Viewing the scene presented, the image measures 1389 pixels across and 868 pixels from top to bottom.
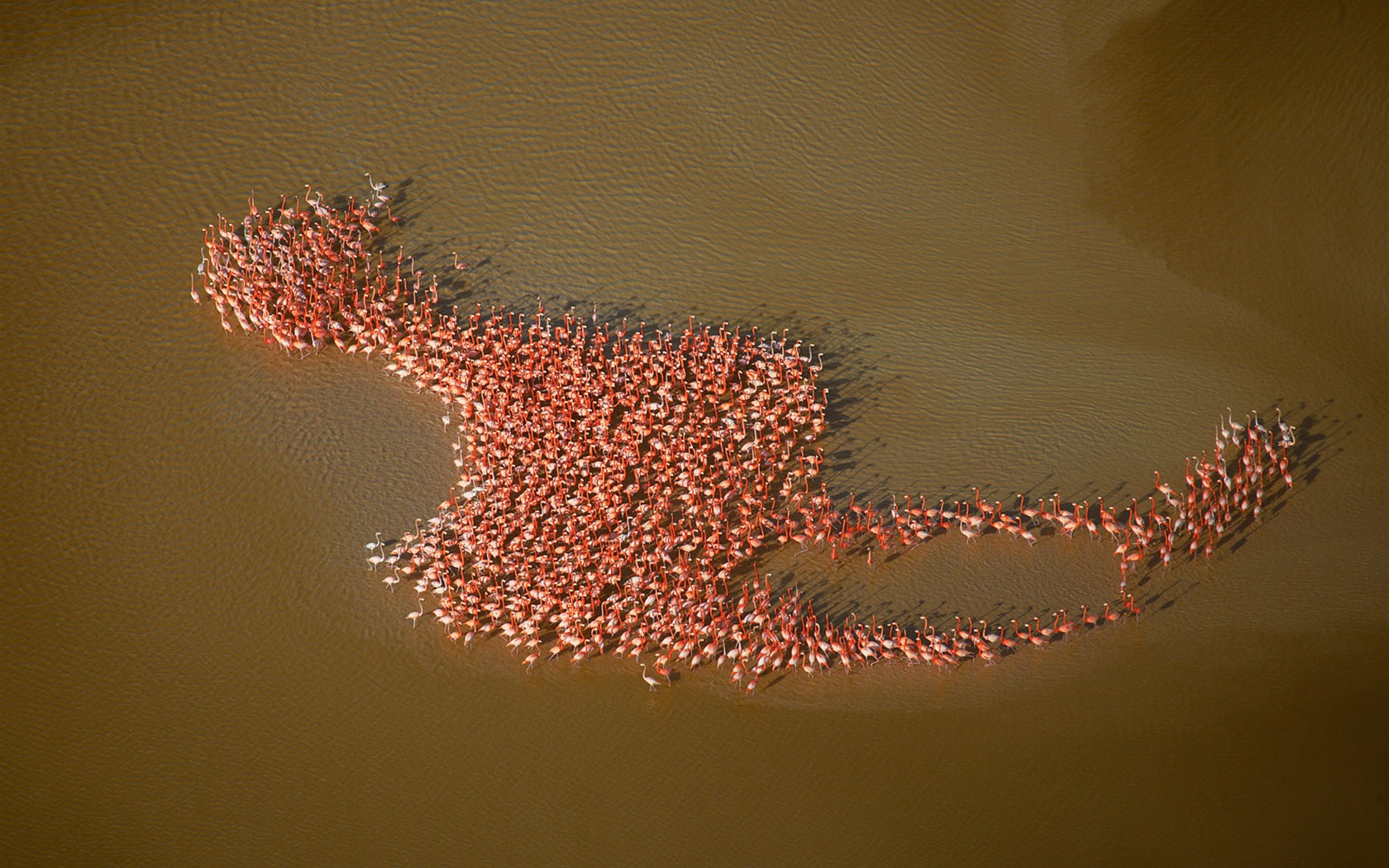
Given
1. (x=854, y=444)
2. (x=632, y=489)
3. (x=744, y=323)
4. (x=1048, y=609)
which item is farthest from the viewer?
(x=744, y=323)

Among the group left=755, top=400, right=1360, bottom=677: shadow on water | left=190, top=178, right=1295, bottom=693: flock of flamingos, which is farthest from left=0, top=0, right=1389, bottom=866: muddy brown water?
left=190, top=178, right=1295, bottom=693: flock of flamingos

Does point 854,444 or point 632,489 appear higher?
point 854,444

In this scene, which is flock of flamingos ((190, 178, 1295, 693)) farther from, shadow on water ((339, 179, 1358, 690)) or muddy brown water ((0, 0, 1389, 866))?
muddy brown water ((0, 0, 1389, 866))

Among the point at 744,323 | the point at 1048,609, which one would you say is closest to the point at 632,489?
the point at 744,323

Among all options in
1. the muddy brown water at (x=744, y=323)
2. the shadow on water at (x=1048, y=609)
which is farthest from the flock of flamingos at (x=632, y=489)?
the muddy brown water at (x=744, y=323)

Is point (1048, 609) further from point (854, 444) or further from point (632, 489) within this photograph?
point (632, 489)

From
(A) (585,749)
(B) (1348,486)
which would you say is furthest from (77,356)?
(B) (1348,486)

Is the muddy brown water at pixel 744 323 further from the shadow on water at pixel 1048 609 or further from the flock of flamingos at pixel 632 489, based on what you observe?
the flock of flamingos at pixel 632 489
